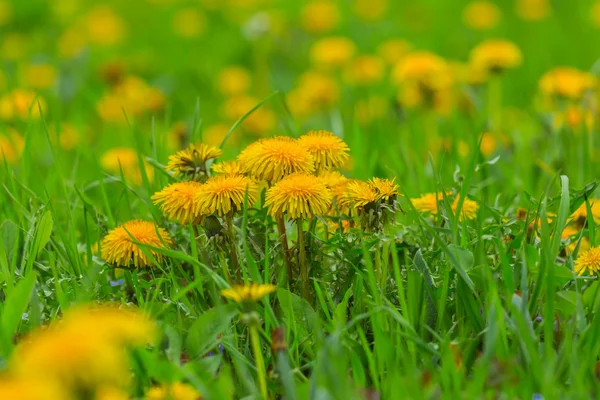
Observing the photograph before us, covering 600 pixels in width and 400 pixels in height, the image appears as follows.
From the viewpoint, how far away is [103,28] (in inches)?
214

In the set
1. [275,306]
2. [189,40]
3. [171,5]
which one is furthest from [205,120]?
[275,306]

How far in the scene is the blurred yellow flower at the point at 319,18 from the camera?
536 centimetres

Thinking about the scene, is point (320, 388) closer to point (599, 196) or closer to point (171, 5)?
point (599, 196)

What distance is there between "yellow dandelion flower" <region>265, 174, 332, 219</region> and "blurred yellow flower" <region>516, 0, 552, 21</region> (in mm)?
4089

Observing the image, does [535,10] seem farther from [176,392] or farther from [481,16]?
[176,392]

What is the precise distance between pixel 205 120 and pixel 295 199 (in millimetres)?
3022

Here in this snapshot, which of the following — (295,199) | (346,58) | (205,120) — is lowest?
(205,120)

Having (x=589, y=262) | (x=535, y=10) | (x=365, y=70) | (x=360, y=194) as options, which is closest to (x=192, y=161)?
(x=360, y=194)

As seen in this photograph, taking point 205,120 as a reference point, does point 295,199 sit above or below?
above

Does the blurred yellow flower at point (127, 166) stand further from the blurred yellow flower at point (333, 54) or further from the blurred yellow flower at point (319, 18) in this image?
the blurred yellow flower at point (319, 18)

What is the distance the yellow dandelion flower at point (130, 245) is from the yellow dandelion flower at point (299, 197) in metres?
0.30

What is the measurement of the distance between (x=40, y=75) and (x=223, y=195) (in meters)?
3.17

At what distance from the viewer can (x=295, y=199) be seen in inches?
61.4

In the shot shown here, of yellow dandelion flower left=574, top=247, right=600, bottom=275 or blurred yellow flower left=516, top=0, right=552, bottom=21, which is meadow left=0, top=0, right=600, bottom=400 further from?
blurred yellow flower left=516, top=0, right=552, bottom=21
